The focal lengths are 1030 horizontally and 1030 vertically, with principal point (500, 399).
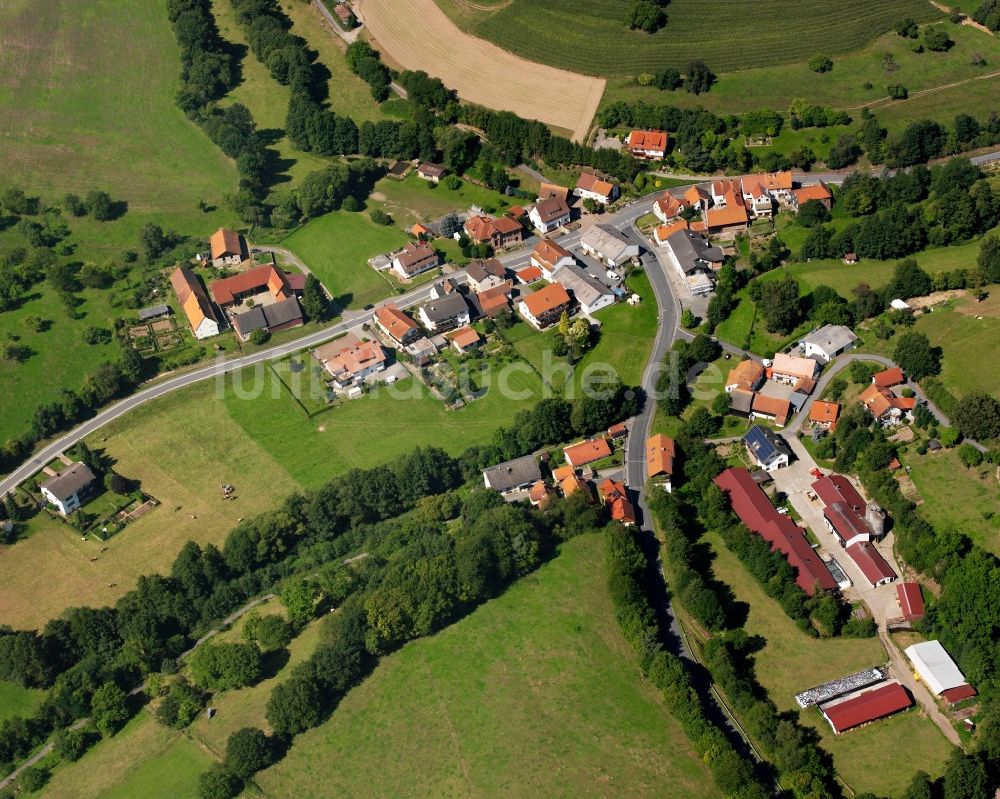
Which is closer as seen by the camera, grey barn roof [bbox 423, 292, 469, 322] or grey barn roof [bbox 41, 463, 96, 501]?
grey barn roof [bbox 41, 463, 96, 501]

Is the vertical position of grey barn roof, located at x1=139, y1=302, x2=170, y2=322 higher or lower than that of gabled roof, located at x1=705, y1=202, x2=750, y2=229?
lower

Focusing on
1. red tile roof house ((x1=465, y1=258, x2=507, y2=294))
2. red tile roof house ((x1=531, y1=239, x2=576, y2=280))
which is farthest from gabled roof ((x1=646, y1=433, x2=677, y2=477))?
red tile roof house ((x1=465, y1=258, x2=507, y2=294))

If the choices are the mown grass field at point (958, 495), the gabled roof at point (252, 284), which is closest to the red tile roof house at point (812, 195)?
the mown grass field at point (958, 495)

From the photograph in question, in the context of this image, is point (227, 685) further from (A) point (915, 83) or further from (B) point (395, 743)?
(A) point (915, 83)

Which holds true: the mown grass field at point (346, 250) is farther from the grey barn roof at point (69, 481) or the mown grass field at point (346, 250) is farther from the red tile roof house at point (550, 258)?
the grey barn roof at point (69, 481)

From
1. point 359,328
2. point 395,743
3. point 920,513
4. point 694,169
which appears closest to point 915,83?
point 694,169

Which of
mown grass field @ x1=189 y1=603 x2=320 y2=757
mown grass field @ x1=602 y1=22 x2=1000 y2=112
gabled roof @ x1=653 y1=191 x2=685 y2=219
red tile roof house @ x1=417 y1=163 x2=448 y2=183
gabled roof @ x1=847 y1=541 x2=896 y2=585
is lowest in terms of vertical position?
mown grass field @ x1=189 y1=603 x2=320 y2=757

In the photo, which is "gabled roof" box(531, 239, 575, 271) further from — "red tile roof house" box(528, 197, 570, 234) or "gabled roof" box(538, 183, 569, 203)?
"gabled roof" box(538, 183, 569, 203)

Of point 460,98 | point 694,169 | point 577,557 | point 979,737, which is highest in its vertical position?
point 460,98
